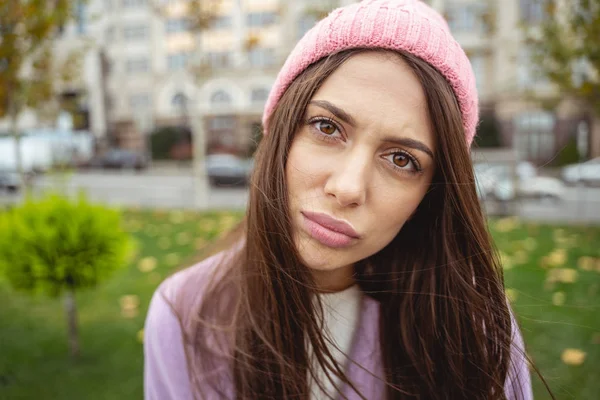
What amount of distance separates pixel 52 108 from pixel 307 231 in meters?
13.4

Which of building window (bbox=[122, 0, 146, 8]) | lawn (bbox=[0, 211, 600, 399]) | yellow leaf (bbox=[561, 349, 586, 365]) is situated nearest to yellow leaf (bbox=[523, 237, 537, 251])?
lawn (bbox=[0, 211, 600, 399])

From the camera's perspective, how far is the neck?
4.09 feet

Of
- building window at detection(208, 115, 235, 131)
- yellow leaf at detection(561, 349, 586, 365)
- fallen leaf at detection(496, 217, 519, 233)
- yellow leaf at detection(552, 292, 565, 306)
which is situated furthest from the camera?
building window at detection(208, 115, 235, 131)

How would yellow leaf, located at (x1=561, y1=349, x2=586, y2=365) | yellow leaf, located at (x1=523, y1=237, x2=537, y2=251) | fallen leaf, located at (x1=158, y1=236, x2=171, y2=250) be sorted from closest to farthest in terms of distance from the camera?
yellow leaf, located at (x1=561, y1=349, x2=586, y2=365) → yellow leaf, located at (x1=523, y1=237, x2=537, y2=251) → fallen leaf, located at (x1=158, y1=236, x2=171, y2=250)

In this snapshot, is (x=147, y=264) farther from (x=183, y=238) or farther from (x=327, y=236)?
(x=327, y=236)

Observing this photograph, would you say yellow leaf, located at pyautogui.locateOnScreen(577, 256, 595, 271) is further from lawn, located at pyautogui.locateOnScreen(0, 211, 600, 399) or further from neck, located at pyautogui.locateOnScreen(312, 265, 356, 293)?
neck, located at pyautogui.locateOnScreen(312, 265, 356, 293)

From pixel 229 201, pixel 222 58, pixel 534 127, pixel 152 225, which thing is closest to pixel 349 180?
pixel 152 225

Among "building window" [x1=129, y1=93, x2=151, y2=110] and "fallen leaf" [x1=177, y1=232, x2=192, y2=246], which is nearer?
"fallen leaf" [x1=177, y1=232, x2=192, y2=246]

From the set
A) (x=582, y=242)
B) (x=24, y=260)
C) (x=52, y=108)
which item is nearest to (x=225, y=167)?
(x=52, y=108)

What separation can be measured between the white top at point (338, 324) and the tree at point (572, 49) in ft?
17.0

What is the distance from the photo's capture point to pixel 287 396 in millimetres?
1172

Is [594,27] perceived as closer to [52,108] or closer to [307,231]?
[307,231]

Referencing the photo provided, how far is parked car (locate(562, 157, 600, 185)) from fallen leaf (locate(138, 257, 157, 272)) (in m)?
15.0

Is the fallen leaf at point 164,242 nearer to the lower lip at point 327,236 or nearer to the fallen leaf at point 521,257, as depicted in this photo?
the fallen leaf at point 521,257
